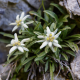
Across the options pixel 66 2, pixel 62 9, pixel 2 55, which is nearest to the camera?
pixel 66 2

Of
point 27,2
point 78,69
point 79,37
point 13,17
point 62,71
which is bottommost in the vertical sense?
point 62,71

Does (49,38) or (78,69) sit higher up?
(49,38)

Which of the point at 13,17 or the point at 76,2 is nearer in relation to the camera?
the point at 76,2

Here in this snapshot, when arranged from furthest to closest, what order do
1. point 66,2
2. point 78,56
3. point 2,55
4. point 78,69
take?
Result: point 2,55 → point 66,2 → point 78,56 → point 78,69

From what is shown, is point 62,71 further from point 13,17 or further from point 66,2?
point 13,17

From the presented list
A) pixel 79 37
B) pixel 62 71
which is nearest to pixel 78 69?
pixel 62 71

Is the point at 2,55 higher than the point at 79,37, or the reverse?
the point at 79,37

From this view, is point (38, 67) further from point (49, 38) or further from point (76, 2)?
point (76, 2)

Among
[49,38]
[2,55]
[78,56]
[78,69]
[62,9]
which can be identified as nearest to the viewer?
[49,38]

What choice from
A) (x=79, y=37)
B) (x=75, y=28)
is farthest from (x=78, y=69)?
(x=75, y=28)

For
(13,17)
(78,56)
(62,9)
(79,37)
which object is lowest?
(78,56)
